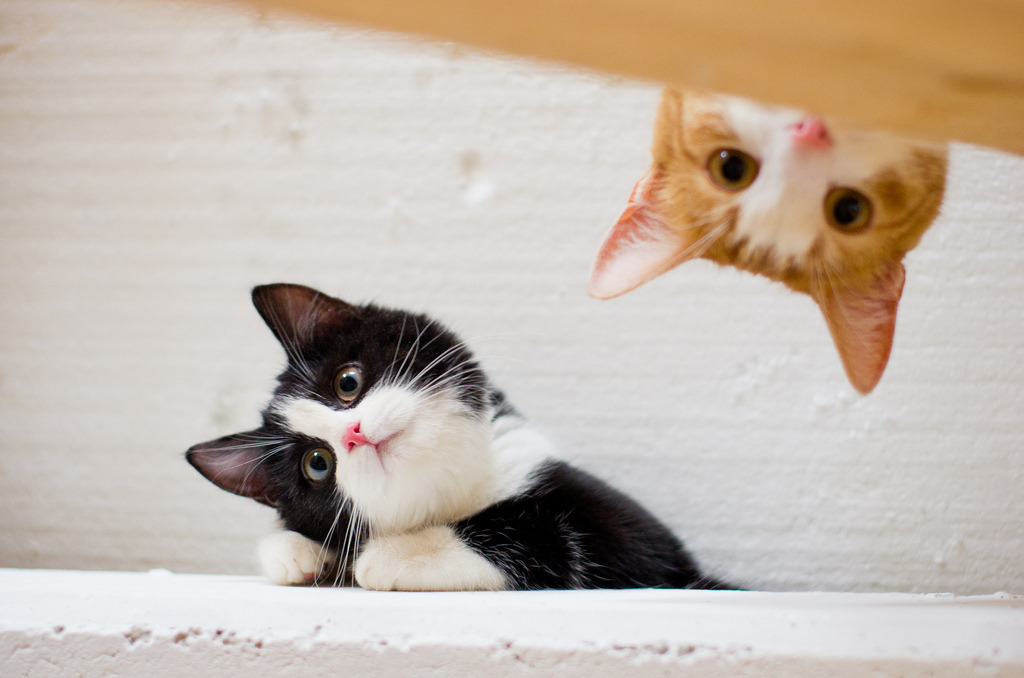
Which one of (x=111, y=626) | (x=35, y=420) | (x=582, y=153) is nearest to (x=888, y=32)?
(x=111, y=626)

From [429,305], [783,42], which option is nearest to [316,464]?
→ [429,305]

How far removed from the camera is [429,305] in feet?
3.98

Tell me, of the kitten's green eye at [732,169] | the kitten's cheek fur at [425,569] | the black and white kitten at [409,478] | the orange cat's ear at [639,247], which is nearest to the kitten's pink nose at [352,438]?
the black and white kitten at [409,478]

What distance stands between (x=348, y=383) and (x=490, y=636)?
0.44 metres

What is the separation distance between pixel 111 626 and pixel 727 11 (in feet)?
2.09

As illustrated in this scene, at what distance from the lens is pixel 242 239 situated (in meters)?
1.25

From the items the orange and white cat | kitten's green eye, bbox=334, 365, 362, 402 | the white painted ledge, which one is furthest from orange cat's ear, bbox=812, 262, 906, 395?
kitten's green eye, bbox=334, 365, 362, 402

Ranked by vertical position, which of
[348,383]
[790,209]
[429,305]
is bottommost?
[348,383]

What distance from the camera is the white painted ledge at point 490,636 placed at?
0.55 metres

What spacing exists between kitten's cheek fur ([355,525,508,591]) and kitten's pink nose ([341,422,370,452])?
0.12m

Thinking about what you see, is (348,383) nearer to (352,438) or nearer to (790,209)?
(352,438)

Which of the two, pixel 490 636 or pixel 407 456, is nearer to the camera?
pixel 490 636

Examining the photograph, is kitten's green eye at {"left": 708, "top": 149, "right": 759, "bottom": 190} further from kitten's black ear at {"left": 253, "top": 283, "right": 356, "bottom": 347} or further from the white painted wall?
kitten's black ear at {"left": 253, "top": 283, "right": 356, "bottom": 347}

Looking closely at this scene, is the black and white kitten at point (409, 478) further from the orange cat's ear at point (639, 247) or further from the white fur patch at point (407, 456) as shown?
the orange cat's ear at point (639, 247)
